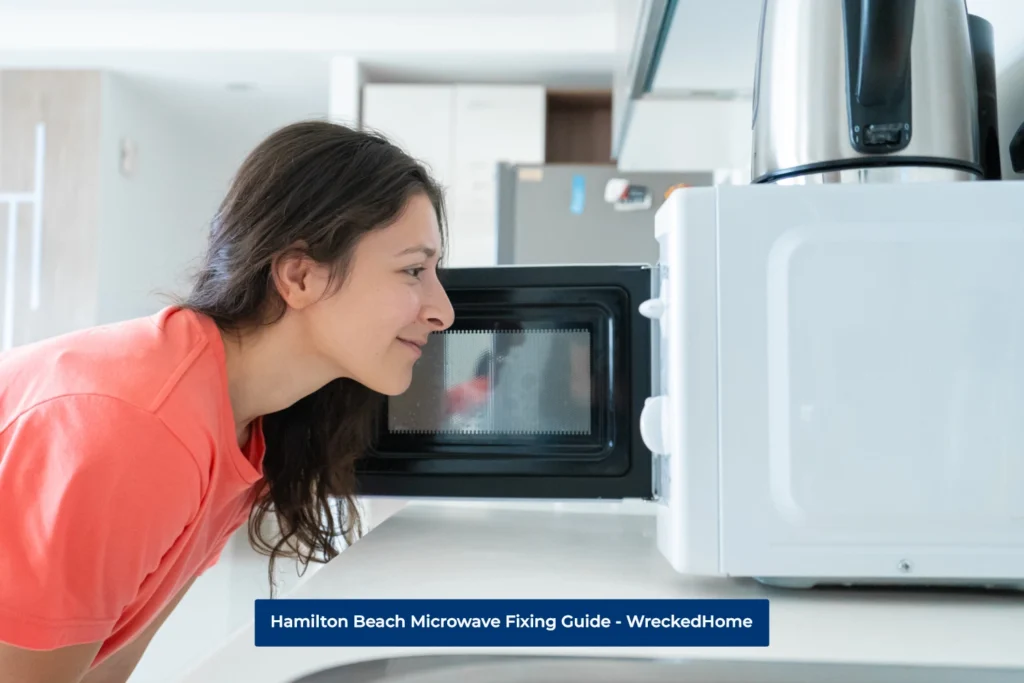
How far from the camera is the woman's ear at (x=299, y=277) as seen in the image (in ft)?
2.57

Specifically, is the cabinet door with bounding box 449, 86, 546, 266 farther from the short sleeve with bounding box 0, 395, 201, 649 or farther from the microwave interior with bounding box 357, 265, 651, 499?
the short sleeve with bounding box 0, 395, 201, 649

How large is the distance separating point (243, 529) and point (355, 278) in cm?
163

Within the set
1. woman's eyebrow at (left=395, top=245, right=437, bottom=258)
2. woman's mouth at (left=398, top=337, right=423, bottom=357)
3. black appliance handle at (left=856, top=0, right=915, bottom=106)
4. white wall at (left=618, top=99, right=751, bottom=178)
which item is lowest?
woman's mouth at (left=398, top=337, right=423, bottom=357)

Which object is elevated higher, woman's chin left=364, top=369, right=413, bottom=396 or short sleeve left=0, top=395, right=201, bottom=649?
woman's chin left=364, top=369, right=413, bottom=396

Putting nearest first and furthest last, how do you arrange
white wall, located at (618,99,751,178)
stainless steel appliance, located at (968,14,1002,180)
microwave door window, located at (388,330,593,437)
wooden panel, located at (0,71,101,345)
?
stainless steel appliance, located at (968,14,1002,180) < microwave door window, located at (388,330,593,437) < white wall, located at (618,99,751,178) < wooden panel, located at (0,71,101,345)

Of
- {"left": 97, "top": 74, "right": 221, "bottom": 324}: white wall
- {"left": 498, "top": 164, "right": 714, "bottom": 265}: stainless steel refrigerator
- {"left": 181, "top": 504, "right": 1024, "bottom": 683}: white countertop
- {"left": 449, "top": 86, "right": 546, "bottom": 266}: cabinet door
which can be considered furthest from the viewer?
{"left": 97, "top": 74, "right": 221, "bottom": 324}: white wall

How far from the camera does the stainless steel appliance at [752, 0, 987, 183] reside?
592 millimetres

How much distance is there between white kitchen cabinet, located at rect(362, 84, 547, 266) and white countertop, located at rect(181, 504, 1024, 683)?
2492mm

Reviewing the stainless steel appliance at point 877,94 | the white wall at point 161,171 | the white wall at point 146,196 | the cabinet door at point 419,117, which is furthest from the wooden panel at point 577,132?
the stainless steel appliance at point 877,94

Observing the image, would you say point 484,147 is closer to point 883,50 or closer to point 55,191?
point 55,191

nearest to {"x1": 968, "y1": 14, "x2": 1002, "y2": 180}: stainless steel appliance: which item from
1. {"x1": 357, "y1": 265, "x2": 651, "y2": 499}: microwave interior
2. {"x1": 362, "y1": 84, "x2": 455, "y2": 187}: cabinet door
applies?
{"x1": 357, "y1": 265, "x2": 651, "y2": 499}: microwave interior

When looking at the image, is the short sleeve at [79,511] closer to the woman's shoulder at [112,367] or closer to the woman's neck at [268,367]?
the woman's shoulder at [112,367]

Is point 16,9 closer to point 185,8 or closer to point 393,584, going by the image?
point 185,8

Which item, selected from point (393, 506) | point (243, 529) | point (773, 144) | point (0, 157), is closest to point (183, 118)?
point (0, 157)
